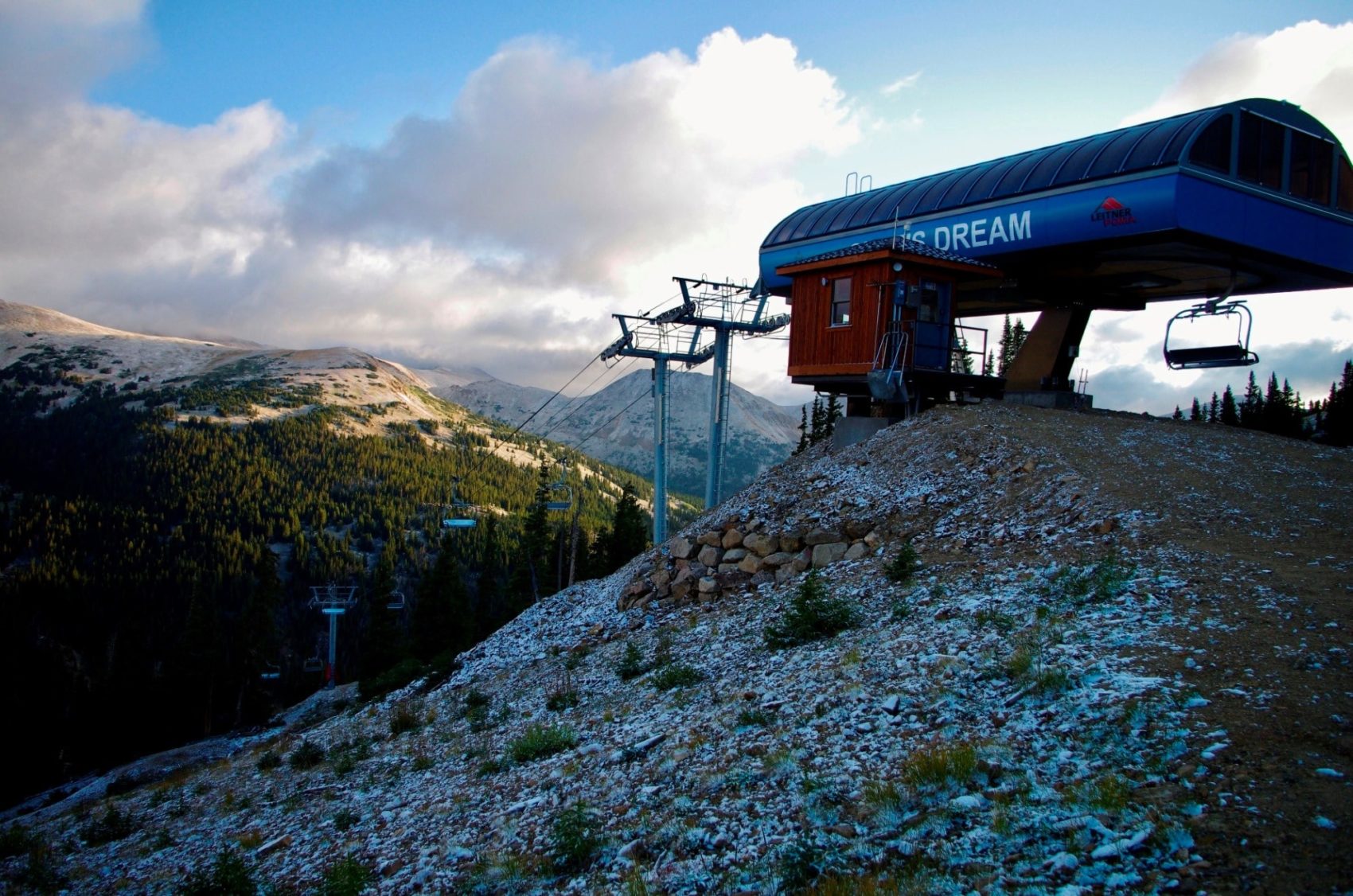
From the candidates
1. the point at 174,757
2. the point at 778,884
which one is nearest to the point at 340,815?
the point at 778,884

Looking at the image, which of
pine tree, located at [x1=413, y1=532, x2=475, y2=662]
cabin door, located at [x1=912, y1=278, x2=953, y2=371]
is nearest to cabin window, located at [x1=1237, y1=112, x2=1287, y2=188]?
cabin door, located at [x1=912, y1=278, x2=953, y2=371]

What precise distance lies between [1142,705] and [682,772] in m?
6.00

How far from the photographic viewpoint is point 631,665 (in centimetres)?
1812

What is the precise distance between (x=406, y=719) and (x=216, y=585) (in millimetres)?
140176

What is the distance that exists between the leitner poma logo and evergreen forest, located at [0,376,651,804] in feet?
84.7

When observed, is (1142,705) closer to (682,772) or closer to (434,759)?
(682,772)

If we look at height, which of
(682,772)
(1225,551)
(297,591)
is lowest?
(297,591)

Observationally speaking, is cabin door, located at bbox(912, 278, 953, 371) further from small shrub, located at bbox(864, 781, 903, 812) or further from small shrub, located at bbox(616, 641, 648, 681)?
small shrub, located at bbox(864, 781, 903, 812)

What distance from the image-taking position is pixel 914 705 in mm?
11008

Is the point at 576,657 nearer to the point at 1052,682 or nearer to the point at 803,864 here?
the point at 1052,682

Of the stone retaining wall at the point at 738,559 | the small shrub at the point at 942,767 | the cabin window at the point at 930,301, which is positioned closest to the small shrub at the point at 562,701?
the stone retaining wall at the point at 738,559

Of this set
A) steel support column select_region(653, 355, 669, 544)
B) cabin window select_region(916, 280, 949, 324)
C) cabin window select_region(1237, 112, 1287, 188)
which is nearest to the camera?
cabin window select_region(1237, 112, 1287, 188)

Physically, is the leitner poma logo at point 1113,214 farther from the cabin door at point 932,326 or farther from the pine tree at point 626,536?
the pine tree at point 626,536

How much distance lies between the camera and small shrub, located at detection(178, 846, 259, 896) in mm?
11773
